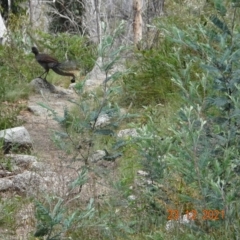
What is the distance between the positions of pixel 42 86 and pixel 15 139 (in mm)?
3940

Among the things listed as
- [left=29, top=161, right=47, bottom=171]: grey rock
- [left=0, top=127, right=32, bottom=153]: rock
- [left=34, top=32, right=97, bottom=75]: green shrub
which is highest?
[left=29, top=161, right=47, bottom=171]: grey rock

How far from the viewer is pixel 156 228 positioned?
401cm

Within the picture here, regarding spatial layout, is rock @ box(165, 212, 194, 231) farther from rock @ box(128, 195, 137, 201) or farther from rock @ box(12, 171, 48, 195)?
rock @ box(12, 171, 48, 195)

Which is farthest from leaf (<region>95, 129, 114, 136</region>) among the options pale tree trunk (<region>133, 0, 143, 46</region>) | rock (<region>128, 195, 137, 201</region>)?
pale tree trunk (<region>133, 0, 143, 46</region>)

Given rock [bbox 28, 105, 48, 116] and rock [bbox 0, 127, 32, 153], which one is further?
rock [bbox 28, 105, 48, 116]

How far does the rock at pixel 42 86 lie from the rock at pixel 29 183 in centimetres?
506

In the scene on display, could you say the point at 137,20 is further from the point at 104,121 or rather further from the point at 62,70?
the point at 104,121

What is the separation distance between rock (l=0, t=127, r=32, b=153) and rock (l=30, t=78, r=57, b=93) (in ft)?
11.9

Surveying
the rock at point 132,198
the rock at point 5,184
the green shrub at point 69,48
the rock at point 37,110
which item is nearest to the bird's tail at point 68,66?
the green shrub at point 69,48

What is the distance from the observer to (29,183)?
5234 millimetres

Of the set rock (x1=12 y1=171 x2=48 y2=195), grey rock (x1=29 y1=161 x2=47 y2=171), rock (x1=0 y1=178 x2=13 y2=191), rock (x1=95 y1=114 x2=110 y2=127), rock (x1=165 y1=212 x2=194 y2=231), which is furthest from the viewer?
grey rock (x1=29 y1=161 x2=47 y2=171)

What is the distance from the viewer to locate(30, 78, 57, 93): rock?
1099 centimetres

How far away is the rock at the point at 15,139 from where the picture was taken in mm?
7176

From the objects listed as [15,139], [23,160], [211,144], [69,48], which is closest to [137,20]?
[69,48]
